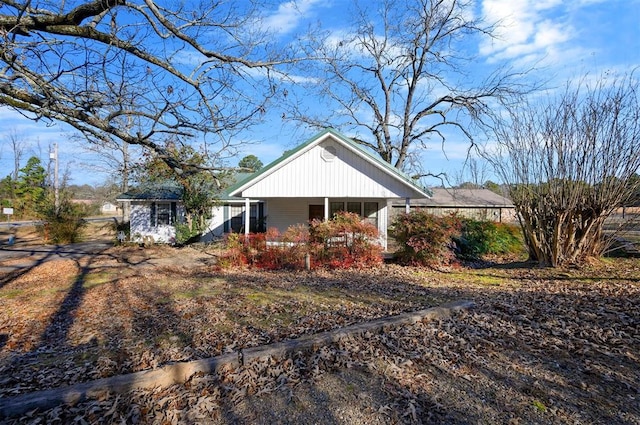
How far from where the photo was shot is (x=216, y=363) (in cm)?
339

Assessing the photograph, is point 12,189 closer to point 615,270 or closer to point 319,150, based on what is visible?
point 319,150

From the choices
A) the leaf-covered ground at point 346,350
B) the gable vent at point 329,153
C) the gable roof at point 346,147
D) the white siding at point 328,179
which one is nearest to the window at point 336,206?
the white siding at point 328,179

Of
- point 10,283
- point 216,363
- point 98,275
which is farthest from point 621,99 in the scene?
point 10,283

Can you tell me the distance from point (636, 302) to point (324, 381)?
5.56m

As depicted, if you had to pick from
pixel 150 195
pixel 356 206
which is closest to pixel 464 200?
pixel 356 206

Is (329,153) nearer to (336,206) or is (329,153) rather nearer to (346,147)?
(346,147)

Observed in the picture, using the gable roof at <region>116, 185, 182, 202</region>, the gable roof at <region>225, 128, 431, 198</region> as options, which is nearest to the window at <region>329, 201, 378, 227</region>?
the gable roof at <region>225, 128, 431, 198</region>

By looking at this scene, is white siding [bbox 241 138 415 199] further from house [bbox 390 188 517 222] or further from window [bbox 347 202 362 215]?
house [bbox 390 188 517 222]

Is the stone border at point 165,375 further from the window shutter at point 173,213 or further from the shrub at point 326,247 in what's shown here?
the window shutter at point 173,213

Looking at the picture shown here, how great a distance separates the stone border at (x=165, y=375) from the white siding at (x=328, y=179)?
10.0 meters

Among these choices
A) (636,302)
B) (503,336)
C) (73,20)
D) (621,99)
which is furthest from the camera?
(621,99)

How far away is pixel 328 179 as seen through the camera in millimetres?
14352

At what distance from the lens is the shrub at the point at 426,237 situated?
35.2 feet

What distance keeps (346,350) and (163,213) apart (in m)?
18.1
